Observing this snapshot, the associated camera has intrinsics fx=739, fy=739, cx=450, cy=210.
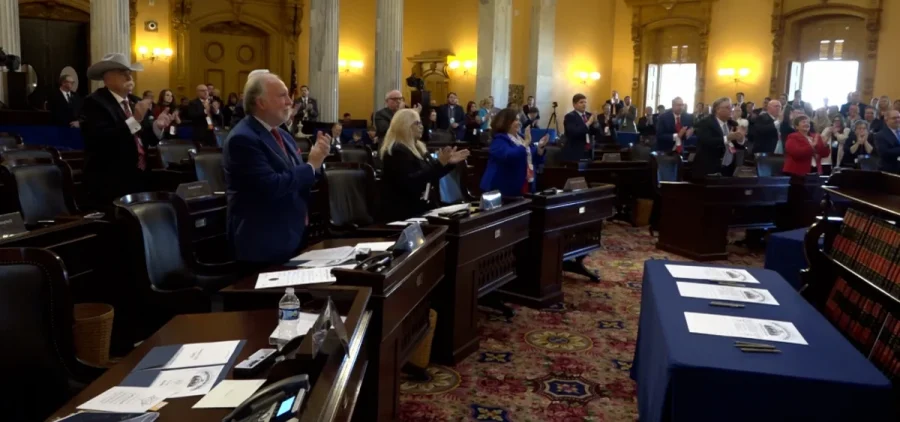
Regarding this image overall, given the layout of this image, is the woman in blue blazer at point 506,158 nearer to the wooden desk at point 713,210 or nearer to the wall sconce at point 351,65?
the wooden desk at point 713,210

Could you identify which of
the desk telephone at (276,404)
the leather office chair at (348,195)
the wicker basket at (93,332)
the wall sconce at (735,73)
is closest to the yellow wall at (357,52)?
the wall sconce at (735,73)

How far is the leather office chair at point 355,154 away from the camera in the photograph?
7004mm

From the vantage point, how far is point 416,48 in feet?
65.8

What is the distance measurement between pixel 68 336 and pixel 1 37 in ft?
29.1

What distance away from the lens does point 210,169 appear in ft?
18.0

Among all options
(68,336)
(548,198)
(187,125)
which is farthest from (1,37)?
(68,336)

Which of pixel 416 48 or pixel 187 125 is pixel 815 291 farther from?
pixel 416 48

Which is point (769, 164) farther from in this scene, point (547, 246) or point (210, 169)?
point (210, 169)

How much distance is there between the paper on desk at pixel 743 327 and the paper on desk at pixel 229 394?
1532 mm

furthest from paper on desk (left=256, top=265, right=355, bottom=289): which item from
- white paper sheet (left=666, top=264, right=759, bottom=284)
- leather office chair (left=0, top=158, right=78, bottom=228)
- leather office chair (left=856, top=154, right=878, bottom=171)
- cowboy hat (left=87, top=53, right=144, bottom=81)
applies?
leather office chair (left=856, top=154, right=878, bottom=171)


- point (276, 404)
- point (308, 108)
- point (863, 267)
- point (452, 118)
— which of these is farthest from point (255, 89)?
point (452, 118)

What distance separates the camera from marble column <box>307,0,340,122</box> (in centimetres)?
1317

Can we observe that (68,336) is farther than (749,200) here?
No

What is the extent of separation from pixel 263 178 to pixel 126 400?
1481 millimetres
